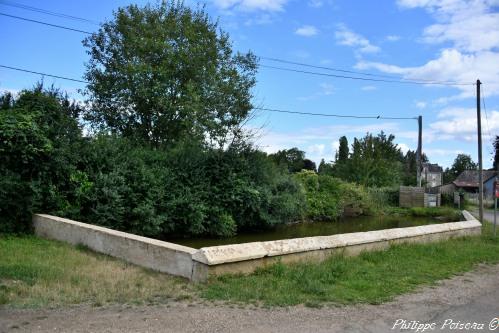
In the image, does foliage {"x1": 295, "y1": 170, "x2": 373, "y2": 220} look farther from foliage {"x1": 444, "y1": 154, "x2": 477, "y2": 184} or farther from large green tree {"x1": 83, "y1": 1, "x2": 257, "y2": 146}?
foliage {"x1": 444, "y1": 154, "x2": 477, "y2": 184}

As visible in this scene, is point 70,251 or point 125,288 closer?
point 125,288

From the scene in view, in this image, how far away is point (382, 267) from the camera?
853cm

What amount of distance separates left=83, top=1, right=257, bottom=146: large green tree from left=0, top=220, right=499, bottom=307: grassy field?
10.2 meters

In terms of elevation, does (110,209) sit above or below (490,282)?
above

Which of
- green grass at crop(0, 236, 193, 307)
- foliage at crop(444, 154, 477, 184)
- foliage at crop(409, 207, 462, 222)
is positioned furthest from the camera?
foliage at crop(444, 154, 477, 184)

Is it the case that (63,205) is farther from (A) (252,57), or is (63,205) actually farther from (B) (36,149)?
(A) (252,57)

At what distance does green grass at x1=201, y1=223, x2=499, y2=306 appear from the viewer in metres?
A: 6.26

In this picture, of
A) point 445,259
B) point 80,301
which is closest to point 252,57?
point 445,259

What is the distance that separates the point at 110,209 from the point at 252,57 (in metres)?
11.3

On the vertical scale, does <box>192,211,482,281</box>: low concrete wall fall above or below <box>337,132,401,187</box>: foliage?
below

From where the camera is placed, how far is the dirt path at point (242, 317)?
16.2 feet

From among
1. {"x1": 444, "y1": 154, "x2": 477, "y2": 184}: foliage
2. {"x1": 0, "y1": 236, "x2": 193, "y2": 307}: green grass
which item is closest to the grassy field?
{"x1": 0, "y1": 236, "x2": 193, "y2": 307}: green grass

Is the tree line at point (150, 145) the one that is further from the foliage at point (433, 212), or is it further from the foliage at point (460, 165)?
the foliage at point (460, 165)

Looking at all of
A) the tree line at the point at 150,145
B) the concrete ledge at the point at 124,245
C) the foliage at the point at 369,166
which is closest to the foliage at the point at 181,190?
the tree line at the point at 150,145
